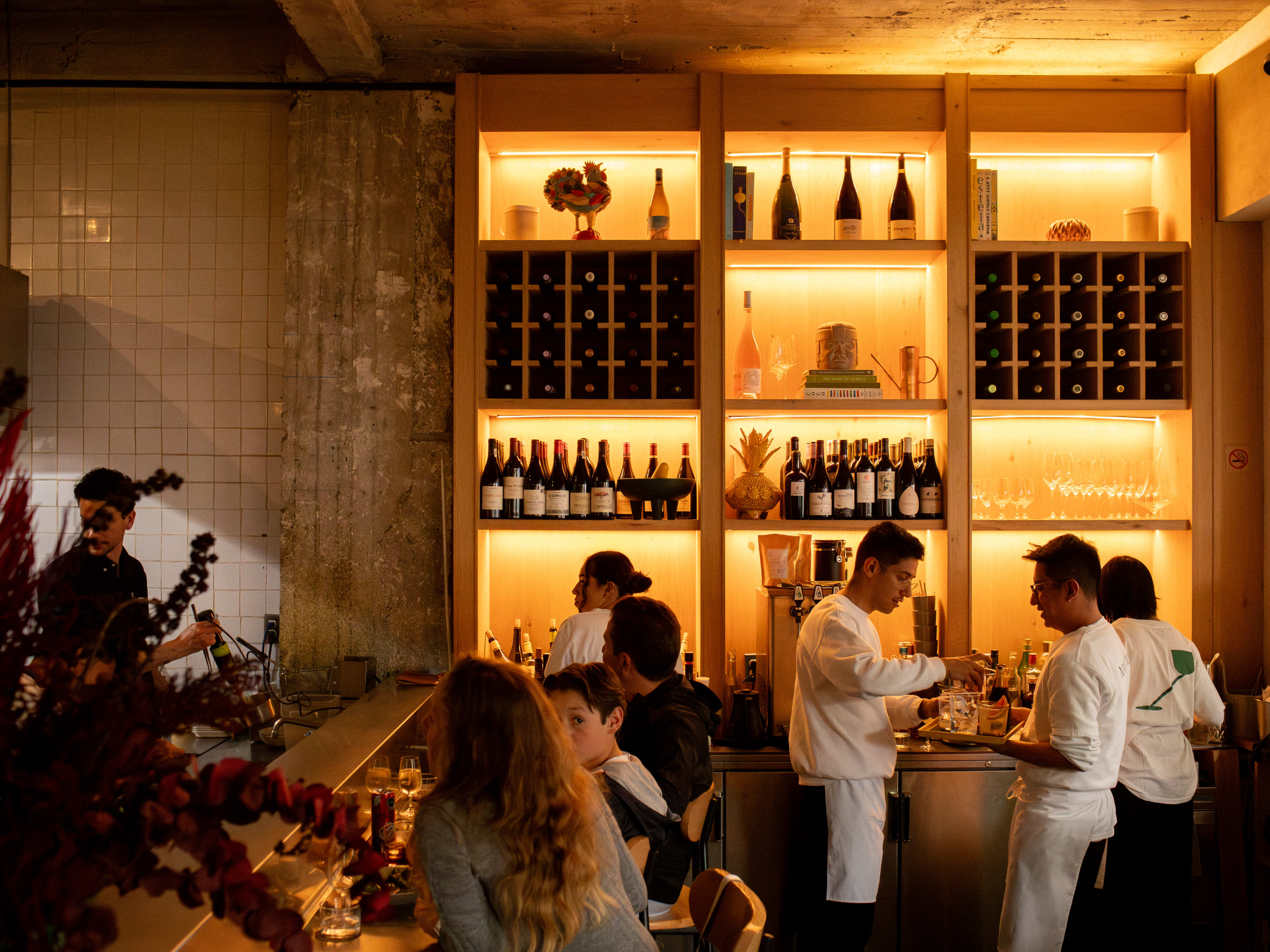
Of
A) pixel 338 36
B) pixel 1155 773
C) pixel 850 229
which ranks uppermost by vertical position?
pixel 338 36

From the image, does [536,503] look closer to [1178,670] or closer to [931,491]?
[931,491]

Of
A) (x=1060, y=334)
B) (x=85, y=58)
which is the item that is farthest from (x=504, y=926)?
(x=85, y=58)

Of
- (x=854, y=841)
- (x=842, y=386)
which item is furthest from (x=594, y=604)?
(x=842, y=386)

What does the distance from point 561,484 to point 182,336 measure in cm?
180

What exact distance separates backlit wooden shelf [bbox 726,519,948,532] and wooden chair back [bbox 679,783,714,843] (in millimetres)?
1382

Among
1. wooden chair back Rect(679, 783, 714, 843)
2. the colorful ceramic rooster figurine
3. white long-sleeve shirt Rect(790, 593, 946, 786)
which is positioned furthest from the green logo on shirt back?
the colorful ceramic rooster figurine

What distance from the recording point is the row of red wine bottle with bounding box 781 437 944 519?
3689 mm

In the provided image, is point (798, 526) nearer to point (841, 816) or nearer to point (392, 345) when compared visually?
point (841, 816)

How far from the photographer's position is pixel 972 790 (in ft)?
10.6

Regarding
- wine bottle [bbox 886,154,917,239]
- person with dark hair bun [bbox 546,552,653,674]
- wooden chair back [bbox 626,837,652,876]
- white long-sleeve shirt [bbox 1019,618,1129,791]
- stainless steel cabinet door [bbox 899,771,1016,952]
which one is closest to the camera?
wooden chair back [bbox 626,837,652,876]

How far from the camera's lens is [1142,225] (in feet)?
12.5

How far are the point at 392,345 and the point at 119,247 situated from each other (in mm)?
1348

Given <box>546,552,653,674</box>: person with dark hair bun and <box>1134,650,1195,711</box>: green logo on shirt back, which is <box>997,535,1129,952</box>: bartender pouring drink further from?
<box>546,552,653,674</box>: person with dark hair bun

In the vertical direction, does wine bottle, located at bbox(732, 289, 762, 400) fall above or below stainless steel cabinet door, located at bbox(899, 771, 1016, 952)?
above
